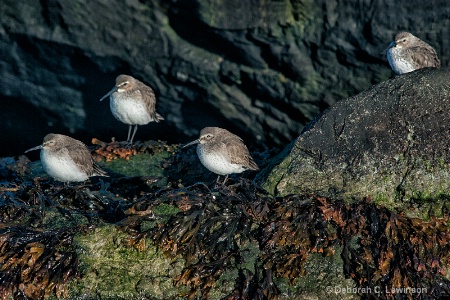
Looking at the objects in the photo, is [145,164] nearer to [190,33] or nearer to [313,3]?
[190,33]

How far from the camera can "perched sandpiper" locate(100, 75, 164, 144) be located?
1036cm

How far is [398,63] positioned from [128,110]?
454cm

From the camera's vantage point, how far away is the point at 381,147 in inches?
291

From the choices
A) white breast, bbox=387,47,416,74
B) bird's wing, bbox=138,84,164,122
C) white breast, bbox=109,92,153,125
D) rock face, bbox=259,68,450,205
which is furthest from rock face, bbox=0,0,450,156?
rock face, bbox=259,68,450,205

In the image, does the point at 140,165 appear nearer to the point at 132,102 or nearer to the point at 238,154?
the point at 132,102

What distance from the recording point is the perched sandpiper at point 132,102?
408 inches

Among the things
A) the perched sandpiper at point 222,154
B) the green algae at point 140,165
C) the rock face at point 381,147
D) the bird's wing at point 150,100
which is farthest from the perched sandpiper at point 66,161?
the rock face at point 381,147

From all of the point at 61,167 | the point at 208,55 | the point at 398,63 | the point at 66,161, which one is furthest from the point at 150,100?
the point at 398,63

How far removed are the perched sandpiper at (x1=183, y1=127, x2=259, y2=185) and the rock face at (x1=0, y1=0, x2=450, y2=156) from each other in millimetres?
1853

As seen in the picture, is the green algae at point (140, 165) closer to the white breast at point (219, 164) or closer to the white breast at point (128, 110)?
the white breast at point (128, 110)

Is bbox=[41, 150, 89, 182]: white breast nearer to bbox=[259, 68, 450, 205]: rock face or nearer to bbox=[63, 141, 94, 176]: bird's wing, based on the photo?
bbox=[63, 141, 94, 176]: bird's wing

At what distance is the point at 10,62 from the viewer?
10727mm

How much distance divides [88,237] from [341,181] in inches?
118

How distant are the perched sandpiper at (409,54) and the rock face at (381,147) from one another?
3.42ft
